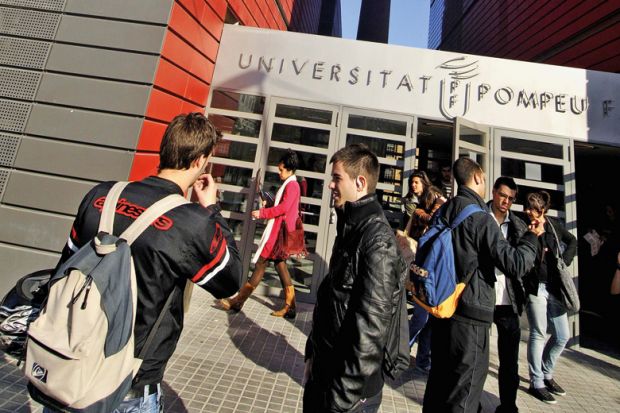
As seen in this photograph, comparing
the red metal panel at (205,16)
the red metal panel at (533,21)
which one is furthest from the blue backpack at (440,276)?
the red metal panel at (533,21)

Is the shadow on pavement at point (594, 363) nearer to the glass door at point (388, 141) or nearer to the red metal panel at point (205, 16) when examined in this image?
the glass door at point (388, 141)

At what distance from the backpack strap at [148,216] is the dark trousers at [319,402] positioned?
1130 millimetres

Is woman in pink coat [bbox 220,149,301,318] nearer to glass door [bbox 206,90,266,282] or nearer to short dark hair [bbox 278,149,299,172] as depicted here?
short dark hair [bbox 278,149,299,172]

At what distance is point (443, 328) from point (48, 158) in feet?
16.2

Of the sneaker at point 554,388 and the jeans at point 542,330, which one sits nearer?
the jeans at point 542,330

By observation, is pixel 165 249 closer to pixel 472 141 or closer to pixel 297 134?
pixel 297 134

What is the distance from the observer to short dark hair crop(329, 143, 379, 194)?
→ 5.86 ft

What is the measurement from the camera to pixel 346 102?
18.6ft

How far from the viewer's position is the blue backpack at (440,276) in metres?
2.19

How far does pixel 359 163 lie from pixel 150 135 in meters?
3.54

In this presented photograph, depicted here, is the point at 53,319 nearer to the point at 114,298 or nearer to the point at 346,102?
the point at 114,298

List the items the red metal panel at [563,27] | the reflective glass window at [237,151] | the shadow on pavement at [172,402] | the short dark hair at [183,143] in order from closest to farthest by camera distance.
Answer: the short dark hair at [183,143], the shadow on pavement at [172,402], the reflective glass window at [237,151], the red metal panel at [563,27]

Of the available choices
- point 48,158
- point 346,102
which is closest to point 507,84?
point 346,102

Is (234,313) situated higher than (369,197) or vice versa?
(369,197)
